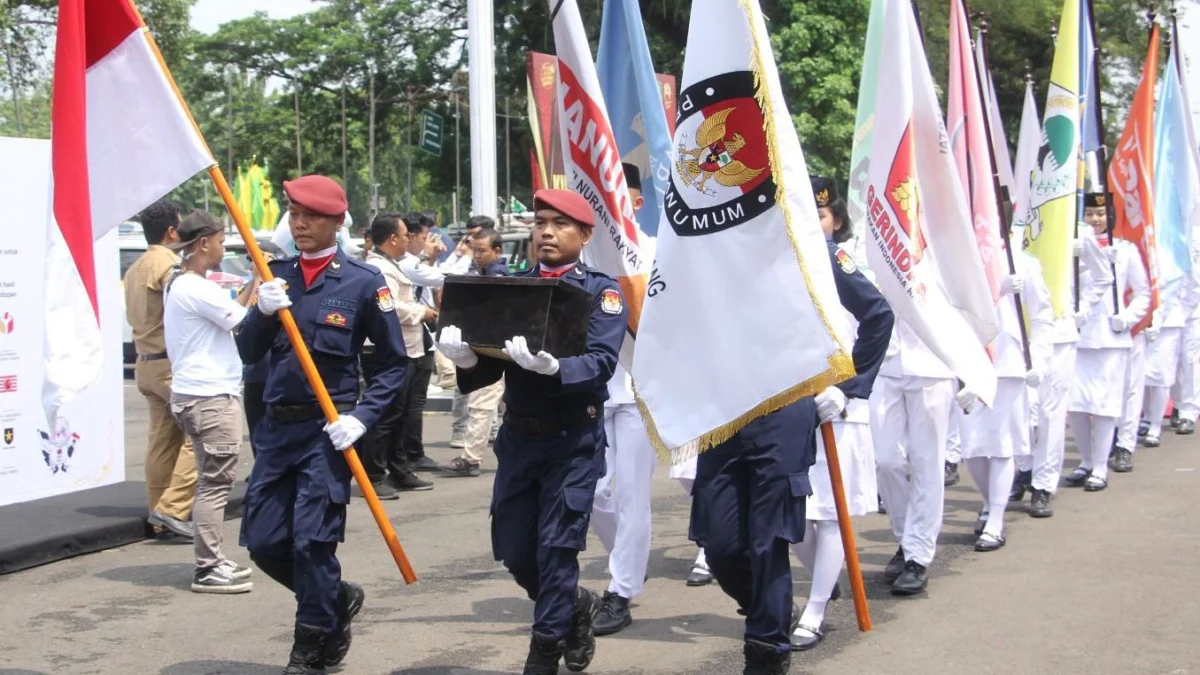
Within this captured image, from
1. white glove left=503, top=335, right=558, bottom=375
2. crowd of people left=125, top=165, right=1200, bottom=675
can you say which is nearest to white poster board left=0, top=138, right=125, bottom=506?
crowd of people left=125, top=165, right=1200, bottom=675

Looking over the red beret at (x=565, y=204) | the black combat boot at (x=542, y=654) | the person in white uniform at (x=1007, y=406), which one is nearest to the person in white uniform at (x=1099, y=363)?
the person in white uniform at (x=1007, y=406)

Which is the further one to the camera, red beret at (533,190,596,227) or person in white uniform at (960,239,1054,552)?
person in white uniform at (960,239,1054,552)

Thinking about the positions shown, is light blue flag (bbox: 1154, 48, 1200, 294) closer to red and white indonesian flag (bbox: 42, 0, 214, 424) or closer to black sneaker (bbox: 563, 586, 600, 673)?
black sneaker (bbox: 563, 586, 600, 673)

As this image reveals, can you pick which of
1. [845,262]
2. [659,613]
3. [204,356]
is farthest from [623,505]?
[204,356]

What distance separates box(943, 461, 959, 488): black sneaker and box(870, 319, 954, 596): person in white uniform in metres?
3.46

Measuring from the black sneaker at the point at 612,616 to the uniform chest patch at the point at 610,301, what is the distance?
1578 millimetres

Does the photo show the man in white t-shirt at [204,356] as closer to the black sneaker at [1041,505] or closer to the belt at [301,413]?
the belt at [301,413]

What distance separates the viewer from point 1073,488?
36.7 ft

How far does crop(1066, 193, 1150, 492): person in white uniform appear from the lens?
11.2m

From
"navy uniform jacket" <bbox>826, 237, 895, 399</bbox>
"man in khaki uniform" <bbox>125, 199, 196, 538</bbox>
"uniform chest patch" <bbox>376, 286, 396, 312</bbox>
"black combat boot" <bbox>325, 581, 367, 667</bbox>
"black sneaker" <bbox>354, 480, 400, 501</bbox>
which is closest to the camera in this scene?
"black combat boot" <bbox>325, 581, 367, 667</bbox>

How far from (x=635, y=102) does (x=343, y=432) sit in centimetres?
355

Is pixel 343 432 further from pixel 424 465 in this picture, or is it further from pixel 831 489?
pixel 424 465

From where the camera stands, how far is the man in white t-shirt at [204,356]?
7.90 meters

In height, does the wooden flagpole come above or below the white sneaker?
above
